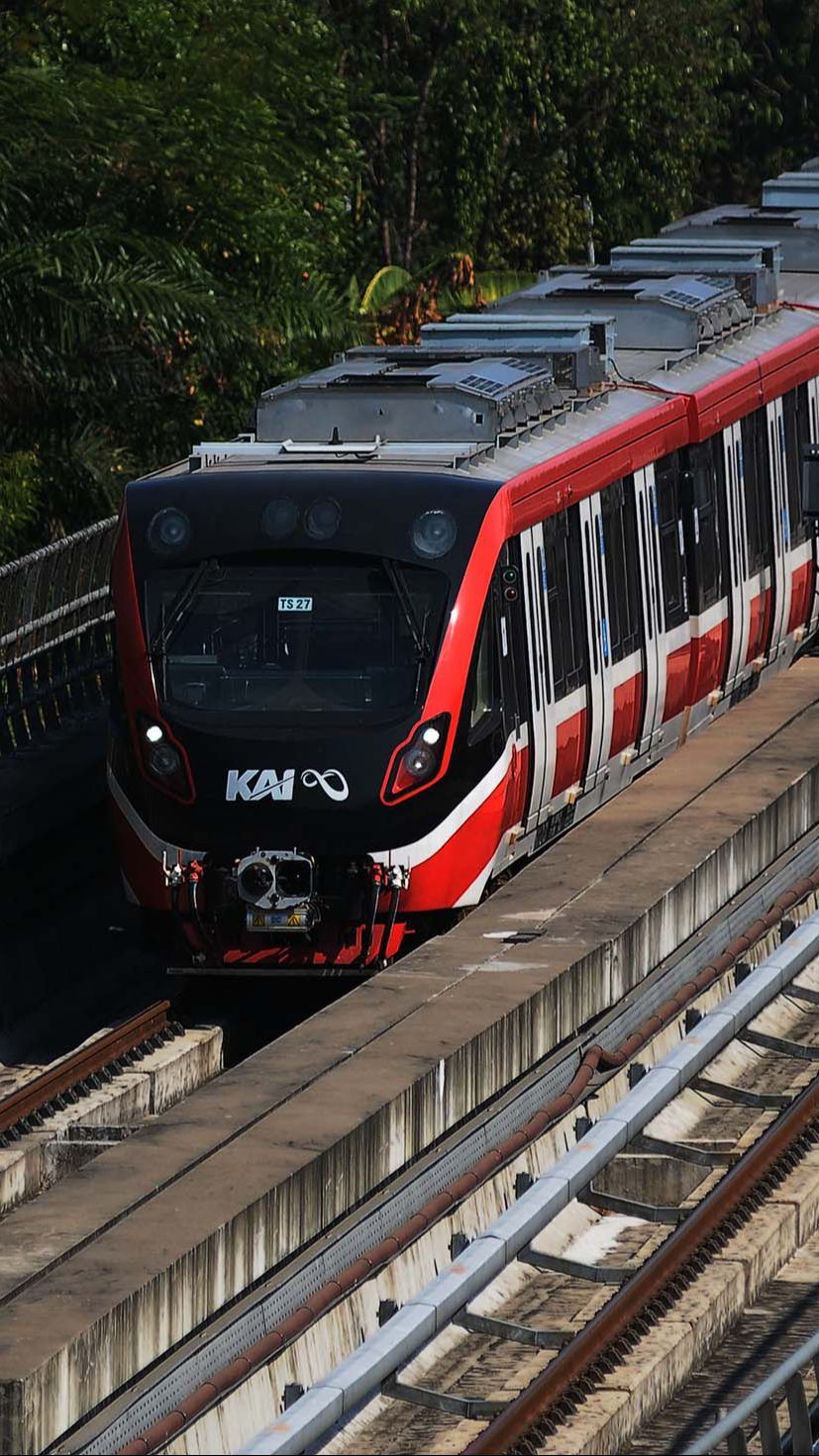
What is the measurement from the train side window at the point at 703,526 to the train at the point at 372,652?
1.08 meters

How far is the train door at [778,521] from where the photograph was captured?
22109mm

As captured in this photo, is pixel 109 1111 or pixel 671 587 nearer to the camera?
pixel 109 1111

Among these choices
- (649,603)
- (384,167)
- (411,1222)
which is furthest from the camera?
(384,167)

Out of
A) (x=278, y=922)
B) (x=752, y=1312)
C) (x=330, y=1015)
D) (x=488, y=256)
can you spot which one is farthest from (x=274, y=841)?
(x=488, y=256)

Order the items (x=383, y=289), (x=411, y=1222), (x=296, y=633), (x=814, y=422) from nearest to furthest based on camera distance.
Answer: (x=411, y=1222), (x=296, y=633), (x=814, y=422), (x=383, y=289)

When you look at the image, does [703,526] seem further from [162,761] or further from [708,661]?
[162,761]

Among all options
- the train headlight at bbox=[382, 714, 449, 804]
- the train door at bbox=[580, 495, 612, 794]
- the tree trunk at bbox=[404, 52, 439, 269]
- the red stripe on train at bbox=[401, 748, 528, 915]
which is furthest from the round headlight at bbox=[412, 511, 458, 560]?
the tree trunk at bbox=[404, 52, 439, 269]

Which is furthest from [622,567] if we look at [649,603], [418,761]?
[418,761]

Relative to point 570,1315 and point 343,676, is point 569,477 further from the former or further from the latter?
point 570,1315

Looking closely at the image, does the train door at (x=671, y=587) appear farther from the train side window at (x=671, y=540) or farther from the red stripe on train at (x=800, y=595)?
the red stripe on train at (x=800, y=595)

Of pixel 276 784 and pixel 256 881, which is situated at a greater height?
pixel 276 784

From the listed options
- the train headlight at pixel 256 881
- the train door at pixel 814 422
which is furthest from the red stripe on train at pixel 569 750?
the train door at pixel 814 422

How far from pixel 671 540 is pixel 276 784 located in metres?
4.97

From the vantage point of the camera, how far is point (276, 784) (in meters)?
15.5
